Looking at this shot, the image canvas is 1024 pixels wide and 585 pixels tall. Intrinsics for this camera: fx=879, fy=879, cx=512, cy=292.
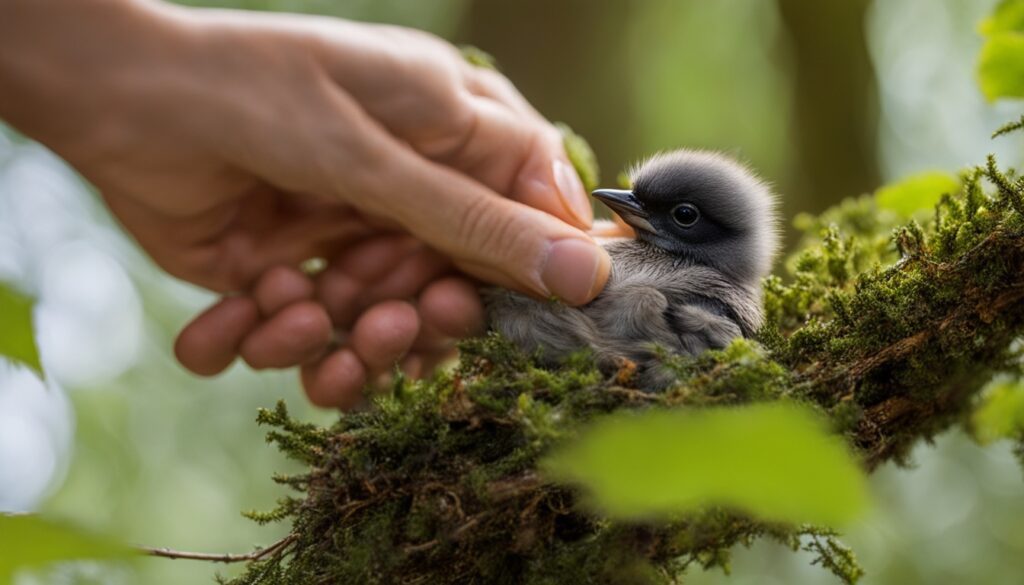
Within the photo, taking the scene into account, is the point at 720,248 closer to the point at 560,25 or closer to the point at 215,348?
the point at 215,348

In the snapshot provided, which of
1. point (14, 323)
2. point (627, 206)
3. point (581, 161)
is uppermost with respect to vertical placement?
point (581, 161)

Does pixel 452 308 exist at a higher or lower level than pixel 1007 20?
higher

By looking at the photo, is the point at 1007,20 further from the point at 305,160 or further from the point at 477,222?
the point at 305,160

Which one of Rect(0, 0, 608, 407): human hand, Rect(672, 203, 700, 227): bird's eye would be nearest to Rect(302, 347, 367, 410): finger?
Rect(0, 0, 608, 407): human hand

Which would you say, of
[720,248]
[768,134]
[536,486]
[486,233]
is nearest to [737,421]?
[536,486]

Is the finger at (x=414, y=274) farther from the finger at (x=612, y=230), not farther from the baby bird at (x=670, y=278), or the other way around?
the finger at (x=612, y=230)

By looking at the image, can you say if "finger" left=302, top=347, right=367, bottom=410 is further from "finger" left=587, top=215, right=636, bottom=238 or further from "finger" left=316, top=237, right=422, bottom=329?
"finger" left=587, top=215, right=636, bottom=238

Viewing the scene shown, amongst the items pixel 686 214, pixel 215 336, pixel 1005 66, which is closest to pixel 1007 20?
pixel 1005 66
